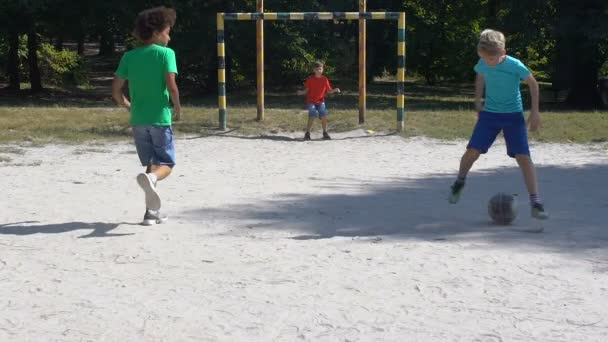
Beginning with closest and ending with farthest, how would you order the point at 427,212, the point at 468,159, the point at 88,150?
the point at 468,159
the point at 427,212
the point at 88,150

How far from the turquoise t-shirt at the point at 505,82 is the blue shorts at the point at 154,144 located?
259cm

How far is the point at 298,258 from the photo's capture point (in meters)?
6.40

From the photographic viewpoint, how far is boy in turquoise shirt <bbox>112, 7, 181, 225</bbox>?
297 inches

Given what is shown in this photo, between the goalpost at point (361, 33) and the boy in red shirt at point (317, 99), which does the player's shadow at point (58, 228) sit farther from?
the goalpost at point (361, 33)

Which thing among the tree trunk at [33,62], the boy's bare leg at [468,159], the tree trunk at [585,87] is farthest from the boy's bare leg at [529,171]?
the tree trunk at [33,62]

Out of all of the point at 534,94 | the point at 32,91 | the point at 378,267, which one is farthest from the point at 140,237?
the point at 32,91

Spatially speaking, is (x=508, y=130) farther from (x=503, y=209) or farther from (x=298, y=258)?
(x=298, y=258)

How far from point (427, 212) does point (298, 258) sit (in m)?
2.20

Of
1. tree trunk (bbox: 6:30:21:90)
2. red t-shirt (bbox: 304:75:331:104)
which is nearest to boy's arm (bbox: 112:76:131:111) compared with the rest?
red t-shirt (bbox: 304:75:331:104)

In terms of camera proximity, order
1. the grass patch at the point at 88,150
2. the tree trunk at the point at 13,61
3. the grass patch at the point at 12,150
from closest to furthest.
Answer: the grass patch at the point at 12,150 → the grass patch at the point at 88,150 → the tree trunk at the point at 13,61

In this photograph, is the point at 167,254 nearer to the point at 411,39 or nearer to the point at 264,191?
the point at 264,191

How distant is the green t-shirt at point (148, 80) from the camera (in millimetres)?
7578

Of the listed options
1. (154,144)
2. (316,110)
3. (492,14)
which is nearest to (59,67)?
(492,14)

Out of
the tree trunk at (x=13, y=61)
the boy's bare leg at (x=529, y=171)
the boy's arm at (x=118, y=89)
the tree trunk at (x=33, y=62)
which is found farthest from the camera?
the tree trunk at (x=33, y=62)
